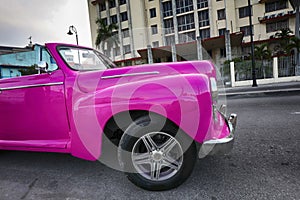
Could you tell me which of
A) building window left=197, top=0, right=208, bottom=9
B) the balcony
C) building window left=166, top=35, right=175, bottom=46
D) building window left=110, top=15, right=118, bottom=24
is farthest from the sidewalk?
building window left=110, top=15, right=118, bottom=24

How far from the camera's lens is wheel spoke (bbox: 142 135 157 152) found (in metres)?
2.22

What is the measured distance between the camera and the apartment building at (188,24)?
28547 mm

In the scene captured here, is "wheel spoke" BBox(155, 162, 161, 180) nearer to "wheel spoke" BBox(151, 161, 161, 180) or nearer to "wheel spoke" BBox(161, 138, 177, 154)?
"wheel spoke" BBox(151, 161, 161, 180)

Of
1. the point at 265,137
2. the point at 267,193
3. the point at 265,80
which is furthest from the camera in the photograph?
the point at 265,80

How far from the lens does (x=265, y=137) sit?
3855mm

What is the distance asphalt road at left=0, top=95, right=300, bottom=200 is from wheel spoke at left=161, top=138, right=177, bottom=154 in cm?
43

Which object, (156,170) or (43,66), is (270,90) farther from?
(43,66)

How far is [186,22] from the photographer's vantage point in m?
33.9

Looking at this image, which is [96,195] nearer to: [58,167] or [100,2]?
[58,167]

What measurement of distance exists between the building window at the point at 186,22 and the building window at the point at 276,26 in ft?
36.2

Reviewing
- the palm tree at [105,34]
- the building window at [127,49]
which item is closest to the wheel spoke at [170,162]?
the palm tree at [105,34]

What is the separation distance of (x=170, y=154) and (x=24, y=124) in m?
2.06

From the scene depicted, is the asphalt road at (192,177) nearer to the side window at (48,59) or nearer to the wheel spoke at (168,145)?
the wheel spoke at (168,145)

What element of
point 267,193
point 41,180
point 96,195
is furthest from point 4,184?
point 267,193
